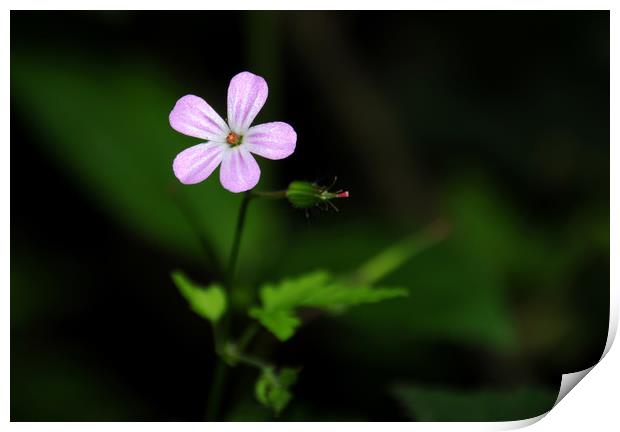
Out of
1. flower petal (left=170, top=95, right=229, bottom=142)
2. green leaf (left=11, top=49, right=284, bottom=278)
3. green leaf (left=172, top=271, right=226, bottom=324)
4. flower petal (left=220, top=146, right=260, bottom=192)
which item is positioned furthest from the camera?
green leaf (left=11, top=49, right=284, bottom=278)

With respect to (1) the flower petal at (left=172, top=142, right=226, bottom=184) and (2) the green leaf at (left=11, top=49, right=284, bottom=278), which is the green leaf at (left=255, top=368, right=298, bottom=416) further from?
(2) the green leaf at (left=11, top=49, right=284, bottom=278)

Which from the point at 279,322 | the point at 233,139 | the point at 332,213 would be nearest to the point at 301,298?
the point at 279,322

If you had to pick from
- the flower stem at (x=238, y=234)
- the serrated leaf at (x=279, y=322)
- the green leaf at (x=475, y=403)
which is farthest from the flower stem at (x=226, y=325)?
the green leaf at (x=475, y=403)

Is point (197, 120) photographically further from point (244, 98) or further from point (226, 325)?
point (226, 325)

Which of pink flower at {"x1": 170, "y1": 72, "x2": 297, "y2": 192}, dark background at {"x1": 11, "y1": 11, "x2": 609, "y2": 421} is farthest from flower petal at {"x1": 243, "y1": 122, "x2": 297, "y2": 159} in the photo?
dark background at {"x1": 11, "y1": 11, "x2": 609, "y2": 421}

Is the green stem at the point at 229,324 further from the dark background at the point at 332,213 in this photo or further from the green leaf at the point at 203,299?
the dark background at the point at 332,213

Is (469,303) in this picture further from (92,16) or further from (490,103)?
(92,16)
